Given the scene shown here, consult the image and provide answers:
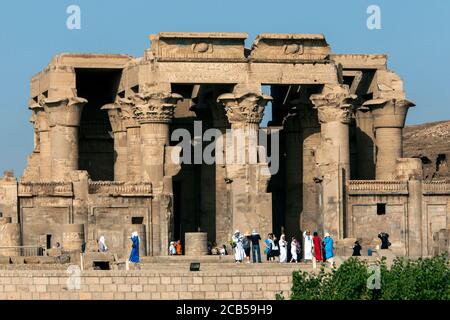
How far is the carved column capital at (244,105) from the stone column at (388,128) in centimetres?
603

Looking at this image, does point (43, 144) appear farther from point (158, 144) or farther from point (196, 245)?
point (196, 245)

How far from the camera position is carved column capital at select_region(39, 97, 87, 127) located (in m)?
75.2

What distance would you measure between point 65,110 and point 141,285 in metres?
24.6

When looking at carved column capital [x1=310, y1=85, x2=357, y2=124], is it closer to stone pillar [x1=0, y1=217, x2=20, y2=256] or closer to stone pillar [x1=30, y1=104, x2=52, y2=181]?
stone pillar [x1=30, y1=104, x2=52, y2=181]

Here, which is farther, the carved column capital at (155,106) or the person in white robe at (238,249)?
the carved column capital at (155,106)

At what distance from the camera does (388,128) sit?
78.4 metres

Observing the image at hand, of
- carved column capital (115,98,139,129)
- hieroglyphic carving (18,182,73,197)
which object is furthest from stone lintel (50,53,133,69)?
hieroglyphic carving (18,182,73,197)

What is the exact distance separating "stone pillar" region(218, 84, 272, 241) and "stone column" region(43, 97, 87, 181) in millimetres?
5448

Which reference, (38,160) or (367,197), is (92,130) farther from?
(367,197)

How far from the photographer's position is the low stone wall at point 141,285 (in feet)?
169

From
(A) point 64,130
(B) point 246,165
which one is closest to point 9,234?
(A) point 64,130

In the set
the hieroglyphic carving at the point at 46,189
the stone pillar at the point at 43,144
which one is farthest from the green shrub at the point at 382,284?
the stone pillar at the point at 43,144

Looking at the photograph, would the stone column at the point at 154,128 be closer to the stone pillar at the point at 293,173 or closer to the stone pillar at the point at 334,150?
the stone pillar at the point at 334,150

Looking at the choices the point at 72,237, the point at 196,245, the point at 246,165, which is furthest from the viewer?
the point at 246,165
